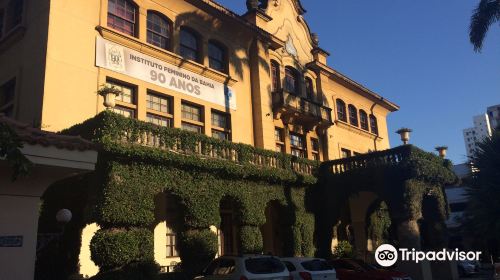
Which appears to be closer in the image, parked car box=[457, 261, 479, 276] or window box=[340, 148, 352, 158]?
parked car box=[457, 261, 479, 276]

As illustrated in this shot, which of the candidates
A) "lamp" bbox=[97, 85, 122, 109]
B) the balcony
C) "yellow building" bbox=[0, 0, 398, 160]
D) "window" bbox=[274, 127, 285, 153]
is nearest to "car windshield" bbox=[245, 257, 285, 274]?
"lamp" bbox=[97, 85, 122, 109]

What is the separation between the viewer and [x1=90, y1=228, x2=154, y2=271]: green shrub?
45.8 ft

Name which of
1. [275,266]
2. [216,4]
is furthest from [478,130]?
[275,266]

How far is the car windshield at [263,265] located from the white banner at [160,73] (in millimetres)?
9951

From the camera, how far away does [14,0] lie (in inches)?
786

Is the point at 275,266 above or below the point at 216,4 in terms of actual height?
below

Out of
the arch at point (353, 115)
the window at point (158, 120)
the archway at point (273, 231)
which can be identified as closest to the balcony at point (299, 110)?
the archway at point (273, 231)

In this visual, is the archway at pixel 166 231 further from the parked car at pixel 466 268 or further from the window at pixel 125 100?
the parked car at pixel 466 268

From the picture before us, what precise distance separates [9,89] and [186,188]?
894 cm

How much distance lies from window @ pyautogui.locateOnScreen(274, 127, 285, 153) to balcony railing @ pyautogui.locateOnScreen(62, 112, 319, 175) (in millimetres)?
3348

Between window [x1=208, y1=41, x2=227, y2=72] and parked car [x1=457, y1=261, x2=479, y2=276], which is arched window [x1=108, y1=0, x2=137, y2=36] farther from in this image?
parked car [x1=457, y1=261, x2=479, y2=276]

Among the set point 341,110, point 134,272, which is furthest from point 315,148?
point 134,272

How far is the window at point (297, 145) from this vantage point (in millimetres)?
27844

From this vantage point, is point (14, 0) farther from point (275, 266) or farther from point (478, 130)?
point (478, 130)
